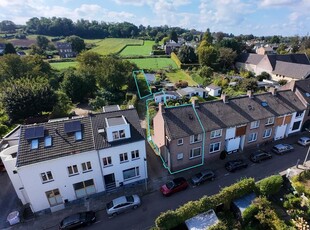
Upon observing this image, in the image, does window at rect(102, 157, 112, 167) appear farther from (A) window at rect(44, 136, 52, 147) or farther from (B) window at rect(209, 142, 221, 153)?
(B) window at rect(209, 142, 221, 153)

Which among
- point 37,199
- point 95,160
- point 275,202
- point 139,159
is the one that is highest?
point 95,160

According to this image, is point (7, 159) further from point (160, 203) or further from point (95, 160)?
point (160, 203)

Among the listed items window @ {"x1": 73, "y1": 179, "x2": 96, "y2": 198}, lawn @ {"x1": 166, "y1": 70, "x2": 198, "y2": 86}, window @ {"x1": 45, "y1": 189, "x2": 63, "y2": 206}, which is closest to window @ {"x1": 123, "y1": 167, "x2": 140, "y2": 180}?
window @ {"x1": 73, "y1": 179, "x2": 96, "y2": 198}

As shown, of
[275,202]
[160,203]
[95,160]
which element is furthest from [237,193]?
[95,160]

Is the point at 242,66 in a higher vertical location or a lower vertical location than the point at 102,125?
lower

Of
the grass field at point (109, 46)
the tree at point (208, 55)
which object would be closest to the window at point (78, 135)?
the tree at point (208, 55)
